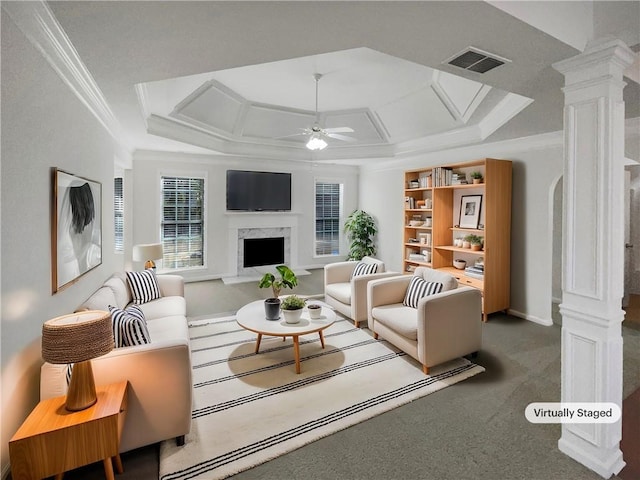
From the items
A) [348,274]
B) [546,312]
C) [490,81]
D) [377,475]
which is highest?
[490,81]

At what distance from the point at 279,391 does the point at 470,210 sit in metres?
3.87

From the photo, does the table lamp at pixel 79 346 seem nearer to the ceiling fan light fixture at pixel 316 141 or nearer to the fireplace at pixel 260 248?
the ceiling fan light fixture at pixel 316 141

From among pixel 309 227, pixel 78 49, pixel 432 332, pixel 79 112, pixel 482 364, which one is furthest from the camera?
pixel 309 227

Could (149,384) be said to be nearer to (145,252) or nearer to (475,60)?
(475,60)

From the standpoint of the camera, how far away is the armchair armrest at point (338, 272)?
4.93 m

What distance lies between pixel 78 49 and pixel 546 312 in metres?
5.46

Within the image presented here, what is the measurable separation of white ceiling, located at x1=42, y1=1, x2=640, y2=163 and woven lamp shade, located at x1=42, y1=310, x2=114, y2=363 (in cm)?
164

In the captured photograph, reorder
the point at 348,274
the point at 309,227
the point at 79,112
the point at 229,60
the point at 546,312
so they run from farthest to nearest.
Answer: the point at 309,227, the point at 348,274, the point at 546,312, the point at 79,112, the point at 229,60

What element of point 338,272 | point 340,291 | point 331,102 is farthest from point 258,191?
point 340,291

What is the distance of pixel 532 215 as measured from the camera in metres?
4.45

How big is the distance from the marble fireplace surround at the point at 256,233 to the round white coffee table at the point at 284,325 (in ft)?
11.1

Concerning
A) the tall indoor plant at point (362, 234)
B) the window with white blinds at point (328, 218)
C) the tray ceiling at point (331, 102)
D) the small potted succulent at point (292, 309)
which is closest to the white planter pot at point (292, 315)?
the small potted succulent at point (292, 309)

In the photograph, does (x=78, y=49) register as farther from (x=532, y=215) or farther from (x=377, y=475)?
(x=532, y=215)

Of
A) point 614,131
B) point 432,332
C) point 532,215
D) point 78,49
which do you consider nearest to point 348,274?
point 432,332
